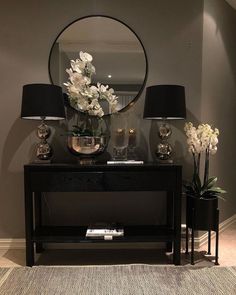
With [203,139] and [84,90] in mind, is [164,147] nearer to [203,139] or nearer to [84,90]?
[203,139]

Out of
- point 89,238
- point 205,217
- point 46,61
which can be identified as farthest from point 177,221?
point 46,61

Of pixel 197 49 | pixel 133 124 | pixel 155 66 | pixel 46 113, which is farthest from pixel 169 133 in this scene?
pixel 46 113

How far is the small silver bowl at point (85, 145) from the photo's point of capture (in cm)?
224

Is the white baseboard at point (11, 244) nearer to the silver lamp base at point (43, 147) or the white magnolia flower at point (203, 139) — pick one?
the silver lamp base at point (43, 147)

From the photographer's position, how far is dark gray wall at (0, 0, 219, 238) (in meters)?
2.49

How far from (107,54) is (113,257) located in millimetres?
1741

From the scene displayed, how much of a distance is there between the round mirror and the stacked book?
98 cm

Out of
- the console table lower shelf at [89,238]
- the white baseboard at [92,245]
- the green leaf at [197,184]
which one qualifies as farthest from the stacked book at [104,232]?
the green leaf at [197,184]

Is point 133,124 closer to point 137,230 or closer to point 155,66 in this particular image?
point 155,66

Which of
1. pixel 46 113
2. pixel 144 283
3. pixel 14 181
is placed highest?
pixel 46 113

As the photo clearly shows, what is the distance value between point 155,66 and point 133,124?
543 millimetres

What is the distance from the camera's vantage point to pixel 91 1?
8.20ft

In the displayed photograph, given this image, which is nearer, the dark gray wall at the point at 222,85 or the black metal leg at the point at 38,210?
the black metal leg at the point at 38,210

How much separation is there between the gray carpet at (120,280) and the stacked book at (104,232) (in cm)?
24
